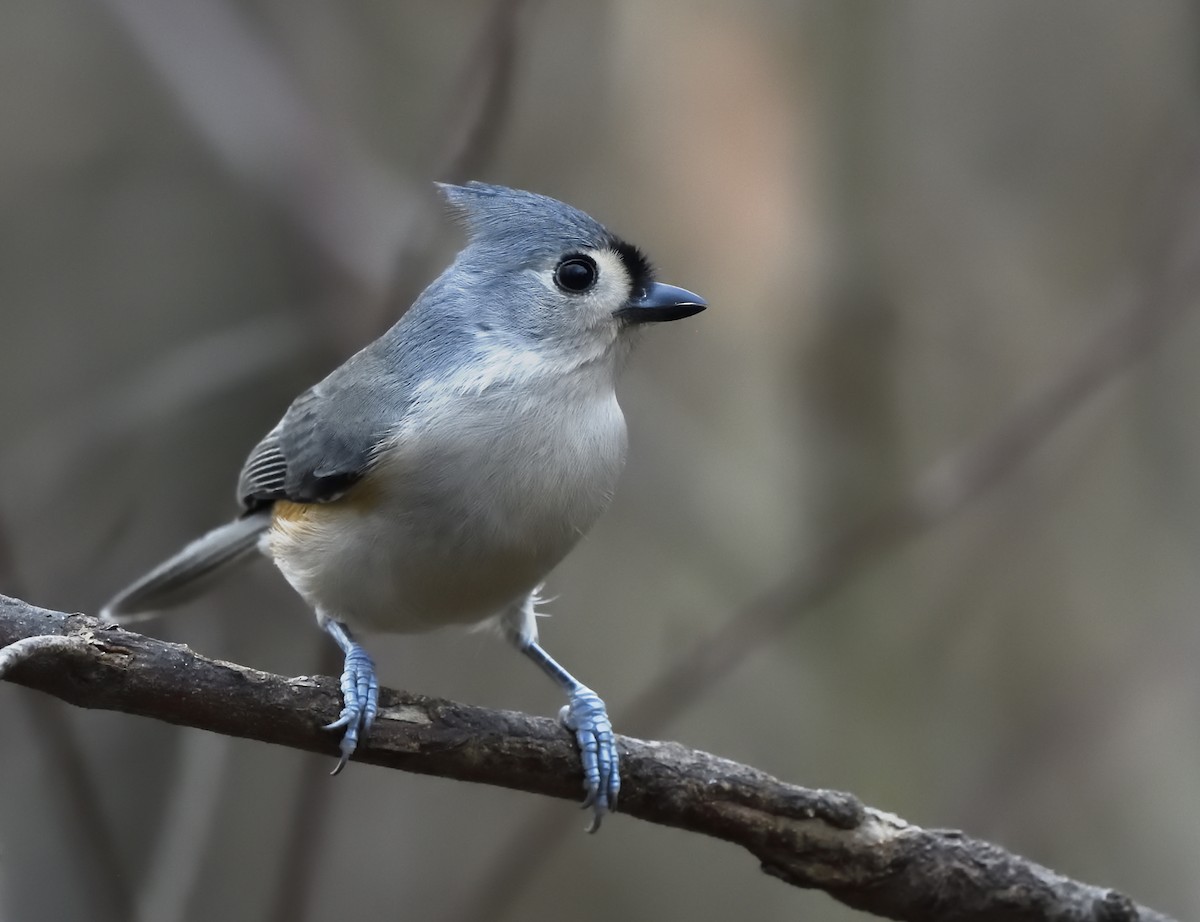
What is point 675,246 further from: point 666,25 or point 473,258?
point 473,258

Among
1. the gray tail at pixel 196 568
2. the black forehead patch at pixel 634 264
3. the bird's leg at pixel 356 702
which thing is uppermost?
the black forehead patch at pixel 634 264

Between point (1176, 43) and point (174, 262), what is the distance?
10.9ft

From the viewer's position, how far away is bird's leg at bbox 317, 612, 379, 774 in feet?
5.87

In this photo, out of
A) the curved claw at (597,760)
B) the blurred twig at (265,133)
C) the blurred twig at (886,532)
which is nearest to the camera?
the curved claw at (597,760)

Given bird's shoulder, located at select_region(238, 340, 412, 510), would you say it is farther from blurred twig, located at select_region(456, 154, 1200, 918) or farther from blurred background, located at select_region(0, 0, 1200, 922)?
blurred twig, located at select_region(456, 154, 1200, 918)

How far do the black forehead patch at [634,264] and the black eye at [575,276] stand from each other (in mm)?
65

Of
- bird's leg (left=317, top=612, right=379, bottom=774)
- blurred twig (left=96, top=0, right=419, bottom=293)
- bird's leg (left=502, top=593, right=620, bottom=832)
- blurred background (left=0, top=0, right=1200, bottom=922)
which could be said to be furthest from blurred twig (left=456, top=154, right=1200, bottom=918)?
blurred twig (left=96, top=0, right=419, bottom=293)

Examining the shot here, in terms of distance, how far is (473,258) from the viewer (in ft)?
7.95

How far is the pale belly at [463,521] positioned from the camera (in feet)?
6.80

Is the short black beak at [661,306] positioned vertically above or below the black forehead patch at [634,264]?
below

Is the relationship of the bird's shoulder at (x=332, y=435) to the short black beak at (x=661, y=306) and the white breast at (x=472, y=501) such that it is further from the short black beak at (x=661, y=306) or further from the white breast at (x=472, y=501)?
the short black beak at (x=661, y=306)

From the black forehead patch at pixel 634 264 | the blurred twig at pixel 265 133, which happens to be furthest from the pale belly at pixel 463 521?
the blurred twig at pixel 265 133

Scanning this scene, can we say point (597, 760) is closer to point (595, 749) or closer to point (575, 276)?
point (595, 749)

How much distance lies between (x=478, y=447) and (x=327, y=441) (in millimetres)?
392
